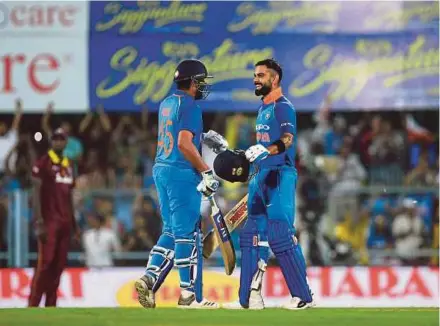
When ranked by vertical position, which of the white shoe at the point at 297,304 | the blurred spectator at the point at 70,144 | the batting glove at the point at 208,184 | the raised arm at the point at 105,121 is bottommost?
the white shoe at the point at 297,304

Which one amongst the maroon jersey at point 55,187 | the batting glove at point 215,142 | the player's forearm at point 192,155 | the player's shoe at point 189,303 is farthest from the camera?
the maroon jersey at point 55,187

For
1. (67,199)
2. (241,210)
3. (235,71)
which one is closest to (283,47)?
(235,71)

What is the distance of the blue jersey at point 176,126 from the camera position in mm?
12781

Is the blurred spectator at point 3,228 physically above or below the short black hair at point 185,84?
below

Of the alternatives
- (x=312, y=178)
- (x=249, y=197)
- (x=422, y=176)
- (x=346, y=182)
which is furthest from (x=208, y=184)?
(x=422, y=176)

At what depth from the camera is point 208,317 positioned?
38.5 ft

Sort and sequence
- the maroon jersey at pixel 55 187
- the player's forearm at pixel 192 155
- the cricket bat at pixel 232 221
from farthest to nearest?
1. the maroon jersey at pixel 55 187
2. the cricket bat at pixel 232 221
3. the player's forearm at pixel 192 155

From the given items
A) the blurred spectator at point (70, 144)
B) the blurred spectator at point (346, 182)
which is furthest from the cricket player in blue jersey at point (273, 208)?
the blurred spectator at point (70, 144)

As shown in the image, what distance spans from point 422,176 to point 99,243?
15.7 ft

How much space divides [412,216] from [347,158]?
1.41 meters

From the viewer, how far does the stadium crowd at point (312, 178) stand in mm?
19922

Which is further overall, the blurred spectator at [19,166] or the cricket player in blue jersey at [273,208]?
the blurred spectator at [19,166]

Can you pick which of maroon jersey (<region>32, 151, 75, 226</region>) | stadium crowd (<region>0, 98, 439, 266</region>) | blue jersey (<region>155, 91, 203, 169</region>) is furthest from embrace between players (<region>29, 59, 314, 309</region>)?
stadium crowd (<region>0, 98, 439, 266</region>)

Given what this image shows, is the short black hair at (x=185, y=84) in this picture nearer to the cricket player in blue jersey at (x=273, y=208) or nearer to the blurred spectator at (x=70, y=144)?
the cricket player in blue jersey at (x=273, y=208)
